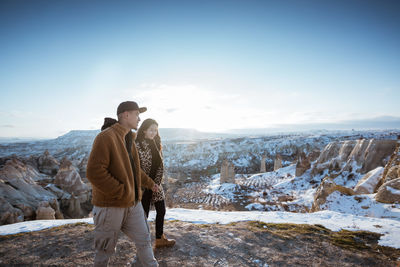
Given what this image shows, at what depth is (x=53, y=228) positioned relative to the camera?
464 cm

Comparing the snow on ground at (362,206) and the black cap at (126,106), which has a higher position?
the black cap at (126,106)

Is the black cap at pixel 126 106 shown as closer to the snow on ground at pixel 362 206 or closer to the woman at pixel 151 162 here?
the woman at pixel 151 162

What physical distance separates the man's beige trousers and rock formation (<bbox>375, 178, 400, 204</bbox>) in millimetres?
9065

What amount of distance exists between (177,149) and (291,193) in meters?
119

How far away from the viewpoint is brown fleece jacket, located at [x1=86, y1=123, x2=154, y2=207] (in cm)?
189

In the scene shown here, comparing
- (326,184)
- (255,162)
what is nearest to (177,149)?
(255,162)

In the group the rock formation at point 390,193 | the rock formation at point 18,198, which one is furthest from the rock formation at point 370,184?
the rock formation at point 18,198

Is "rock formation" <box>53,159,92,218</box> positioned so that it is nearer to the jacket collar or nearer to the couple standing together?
the couple standing together

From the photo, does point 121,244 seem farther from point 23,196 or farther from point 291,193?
point 291,193

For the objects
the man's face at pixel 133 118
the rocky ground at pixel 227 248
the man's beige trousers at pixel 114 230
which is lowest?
the rocky ground at pixel 227 248

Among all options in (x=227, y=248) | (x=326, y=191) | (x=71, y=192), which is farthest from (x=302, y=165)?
(x=71, y=192)

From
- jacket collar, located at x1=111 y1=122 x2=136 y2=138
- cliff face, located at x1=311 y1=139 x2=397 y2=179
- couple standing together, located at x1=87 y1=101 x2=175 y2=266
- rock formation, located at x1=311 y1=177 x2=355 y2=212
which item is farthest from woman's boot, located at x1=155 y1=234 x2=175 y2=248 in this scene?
cliff face, located at x1=311 y1=139 x2=397 y2=179

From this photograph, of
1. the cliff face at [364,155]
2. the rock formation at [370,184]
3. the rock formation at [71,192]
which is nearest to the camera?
the rock formation at [370,184]

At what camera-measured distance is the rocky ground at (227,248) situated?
3111mm
